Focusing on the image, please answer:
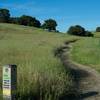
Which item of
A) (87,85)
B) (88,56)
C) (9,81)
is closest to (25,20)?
(88,56)

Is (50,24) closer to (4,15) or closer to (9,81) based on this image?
(4,15)

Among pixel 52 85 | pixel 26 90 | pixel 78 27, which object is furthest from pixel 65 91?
pixel 78 27

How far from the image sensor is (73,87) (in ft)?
43.3

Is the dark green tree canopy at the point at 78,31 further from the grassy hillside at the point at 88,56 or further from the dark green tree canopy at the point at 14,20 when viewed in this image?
the grassy hillside at the point at 88,56

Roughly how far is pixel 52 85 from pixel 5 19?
3349 inches

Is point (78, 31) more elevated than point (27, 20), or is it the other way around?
point (27, 20)

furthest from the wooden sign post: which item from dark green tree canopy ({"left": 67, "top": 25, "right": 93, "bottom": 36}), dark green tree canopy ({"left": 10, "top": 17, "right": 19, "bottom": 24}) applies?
dark green tree canopy ({"left": 10, "top": 17, "right": 19, "bottom": 24})

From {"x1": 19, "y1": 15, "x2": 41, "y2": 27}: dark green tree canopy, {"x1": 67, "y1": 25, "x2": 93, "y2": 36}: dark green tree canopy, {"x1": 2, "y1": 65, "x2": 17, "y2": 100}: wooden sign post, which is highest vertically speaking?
{"x1": 19, "y1": 15, "x2": 41, "y2": 27}: dark green tree canopy

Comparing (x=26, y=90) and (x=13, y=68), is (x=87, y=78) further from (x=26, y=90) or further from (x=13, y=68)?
(x=13, y=68)

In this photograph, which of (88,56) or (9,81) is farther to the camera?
(88,56)

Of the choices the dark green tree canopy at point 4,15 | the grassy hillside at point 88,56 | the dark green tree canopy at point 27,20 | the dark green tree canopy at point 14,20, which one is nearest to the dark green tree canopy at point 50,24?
Result: the dark green tree canopy at point 27,20

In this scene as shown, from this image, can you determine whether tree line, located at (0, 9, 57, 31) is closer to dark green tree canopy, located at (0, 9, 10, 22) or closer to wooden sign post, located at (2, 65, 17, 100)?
dark green tree canopy, located at (0, 9, 10, 22)

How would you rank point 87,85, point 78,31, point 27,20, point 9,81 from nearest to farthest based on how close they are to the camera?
point 9,81
point 87,85
point 78,31
point 27,20

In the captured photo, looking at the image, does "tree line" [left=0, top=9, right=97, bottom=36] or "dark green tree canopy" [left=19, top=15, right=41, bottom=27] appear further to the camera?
"dark green tree canopy" [left=19, top=15, right=41, bottom=27]
